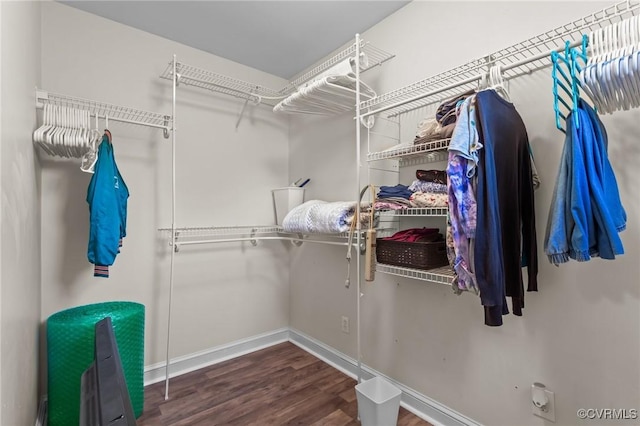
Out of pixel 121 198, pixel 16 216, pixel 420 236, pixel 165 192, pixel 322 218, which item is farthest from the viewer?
pixel 165 192

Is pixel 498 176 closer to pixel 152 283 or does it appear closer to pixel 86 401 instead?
pixel 86 401

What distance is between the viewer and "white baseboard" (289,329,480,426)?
164 cm

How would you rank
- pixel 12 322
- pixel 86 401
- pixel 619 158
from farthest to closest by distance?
pixel 619 158 → pixel 12 322 → pixel 86 401

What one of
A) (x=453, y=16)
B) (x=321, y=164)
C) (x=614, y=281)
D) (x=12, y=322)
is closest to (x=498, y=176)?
(x=614, y=281)

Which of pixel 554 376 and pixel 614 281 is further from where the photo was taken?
pixel 554 376

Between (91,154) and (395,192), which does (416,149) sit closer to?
(395,192)

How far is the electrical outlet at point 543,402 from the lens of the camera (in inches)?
51.3

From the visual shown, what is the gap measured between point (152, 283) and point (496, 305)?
216 cm

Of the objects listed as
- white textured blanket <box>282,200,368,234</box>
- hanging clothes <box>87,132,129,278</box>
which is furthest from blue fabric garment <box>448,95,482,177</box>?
hanging clothes <box>87,132,129,278</box>

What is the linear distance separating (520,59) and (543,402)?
5.03 feet

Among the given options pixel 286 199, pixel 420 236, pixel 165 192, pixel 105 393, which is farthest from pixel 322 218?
pixel 105 393

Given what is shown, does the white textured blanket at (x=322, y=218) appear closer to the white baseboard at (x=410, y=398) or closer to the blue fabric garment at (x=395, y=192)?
the blue fabric garment at (x=395, y=192)

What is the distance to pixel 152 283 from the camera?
7.21 feet

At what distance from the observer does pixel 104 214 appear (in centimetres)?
167
